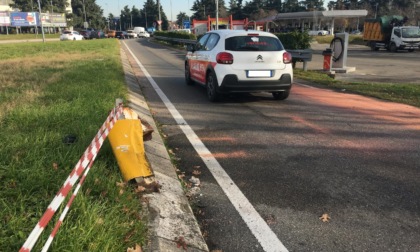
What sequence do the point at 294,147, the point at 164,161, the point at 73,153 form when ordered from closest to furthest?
the point at 73,153
the point at 164,161
the point at 294,147

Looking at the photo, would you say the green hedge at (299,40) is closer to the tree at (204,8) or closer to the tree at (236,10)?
the tree at (236,10)

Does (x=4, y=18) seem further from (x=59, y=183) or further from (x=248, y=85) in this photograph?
(x=59, y=183)

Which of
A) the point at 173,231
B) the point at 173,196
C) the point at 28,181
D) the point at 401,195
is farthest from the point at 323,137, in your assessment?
the point at 28,181

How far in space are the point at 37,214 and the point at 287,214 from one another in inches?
82.1

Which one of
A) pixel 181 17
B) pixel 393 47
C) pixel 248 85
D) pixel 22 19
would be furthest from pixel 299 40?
pixel 181 17

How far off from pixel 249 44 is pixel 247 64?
47 cm

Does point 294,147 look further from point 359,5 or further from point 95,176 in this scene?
point 359,5

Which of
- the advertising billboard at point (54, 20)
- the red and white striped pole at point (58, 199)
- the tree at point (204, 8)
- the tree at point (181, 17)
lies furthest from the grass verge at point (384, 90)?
the tree at point (181, 17)

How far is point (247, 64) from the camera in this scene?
7777mm

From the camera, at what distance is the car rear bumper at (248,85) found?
25.5 feet

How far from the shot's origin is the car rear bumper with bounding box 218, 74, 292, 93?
25.5 feet

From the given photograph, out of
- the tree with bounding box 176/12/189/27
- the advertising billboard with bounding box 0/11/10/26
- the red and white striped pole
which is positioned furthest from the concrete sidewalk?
the tree with bounding box 176/12/189/27

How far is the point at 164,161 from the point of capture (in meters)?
4.55

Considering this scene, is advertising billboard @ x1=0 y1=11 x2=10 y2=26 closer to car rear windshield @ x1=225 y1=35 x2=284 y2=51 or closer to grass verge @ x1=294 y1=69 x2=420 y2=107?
grass verge @ x1=294 y1=69 x2=420 y2=107
